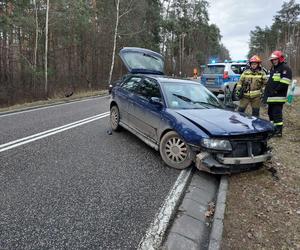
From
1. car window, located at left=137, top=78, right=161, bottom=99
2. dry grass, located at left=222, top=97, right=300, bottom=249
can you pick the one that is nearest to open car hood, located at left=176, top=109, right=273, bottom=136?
dry grass, located at left=222, top=97, right=300, bottom=249

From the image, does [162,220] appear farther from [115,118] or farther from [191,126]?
[115,118]

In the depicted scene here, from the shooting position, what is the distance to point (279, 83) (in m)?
6.31

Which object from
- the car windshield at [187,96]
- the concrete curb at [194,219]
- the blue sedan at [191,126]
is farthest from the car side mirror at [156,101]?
the concrete curb at [194,219]

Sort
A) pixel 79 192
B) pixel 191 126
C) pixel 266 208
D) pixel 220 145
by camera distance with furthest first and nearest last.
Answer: pixel 191 126
pixel 220 145
pixel 79 192
pixel 266 208

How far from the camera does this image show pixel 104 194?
3738 mm

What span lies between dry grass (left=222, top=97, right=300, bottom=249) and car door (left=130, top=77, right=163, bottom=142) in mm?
1826

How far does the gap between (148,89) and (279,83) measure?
311cm

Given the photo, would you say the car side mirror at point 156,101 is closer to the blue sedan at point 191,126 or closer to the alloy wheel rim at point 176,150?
the blue sedan at point 191,126

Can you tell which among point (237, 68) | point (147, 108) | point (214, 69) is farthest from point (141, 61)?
point (237, 68)

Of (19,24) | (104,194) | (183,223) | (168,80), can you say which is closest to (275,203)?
(183,223)

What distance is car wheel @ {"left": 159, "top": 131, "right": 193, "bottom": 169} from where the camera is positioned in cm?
468

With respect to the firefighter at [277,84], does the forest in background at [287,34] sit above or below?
above

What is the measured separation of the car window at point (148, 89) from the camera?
18.6 ft

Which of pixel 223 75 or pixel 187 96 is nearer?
pixel 187 96
